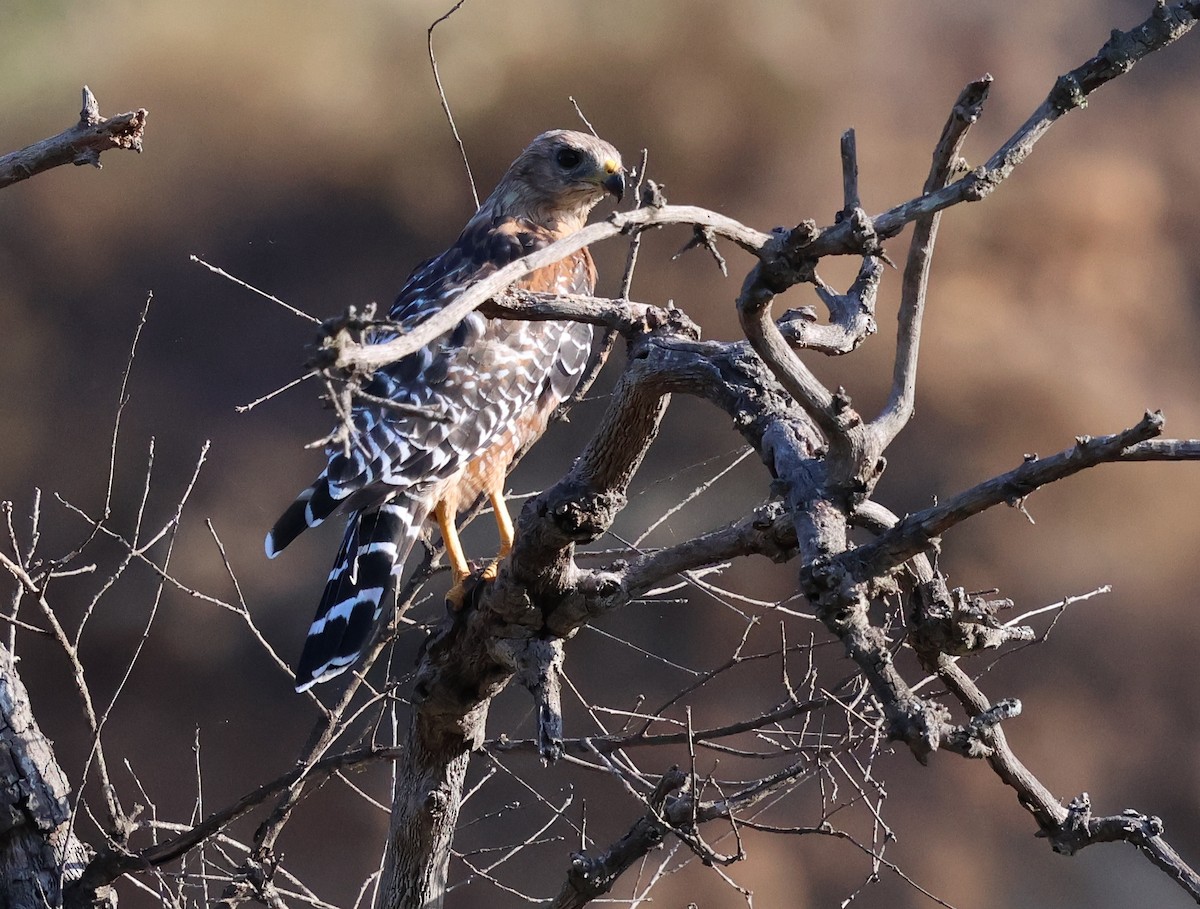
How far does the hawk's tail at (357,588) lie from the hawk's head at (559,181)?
1023 millimetres

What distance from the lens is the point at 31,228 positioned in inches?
157

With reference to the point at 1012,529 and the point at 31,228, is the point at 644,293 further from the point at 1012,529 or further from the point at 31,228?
the point at 31,228

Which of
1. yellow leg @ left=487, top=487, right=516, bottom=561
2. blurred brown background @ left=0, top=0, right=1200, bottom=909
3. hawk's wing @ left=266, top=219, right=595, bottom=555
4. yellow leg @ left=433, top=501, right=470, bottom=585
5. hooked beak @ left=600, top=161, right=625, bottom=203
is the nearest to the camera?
hawk's wing @ left=266, top=219, right=595, bottom=555

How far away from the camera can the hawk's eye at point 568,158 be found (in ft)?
11.1

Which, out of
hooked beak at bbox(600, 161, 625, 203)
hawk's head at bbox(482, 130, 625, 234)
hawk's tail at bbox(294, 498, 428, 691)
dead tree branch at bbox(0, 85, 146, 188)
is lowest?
hawk's tail at bbox(294, 498, 428, 691)

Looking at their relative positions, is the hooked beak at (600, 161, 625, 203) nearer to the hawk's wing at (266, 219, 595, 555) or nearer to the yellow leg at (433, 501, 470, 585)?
the hawk's wing at (266, 219, 595, 555)

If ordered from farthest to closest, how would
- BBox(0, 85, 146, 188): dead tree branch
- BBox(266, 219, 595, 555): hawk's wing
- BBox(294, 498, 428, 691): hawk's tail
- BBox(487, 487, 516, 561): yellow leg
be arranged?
BBox(487, 487, 516, 561): yellow leg → BBox(266, 219, 595, 555): hawk's wing → BBox(294, 498, 428, 691): hawk's tail → BBox(0, 85, 146, 188): dead tree branch

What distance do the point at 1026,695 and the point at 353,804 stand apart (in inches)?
89.7

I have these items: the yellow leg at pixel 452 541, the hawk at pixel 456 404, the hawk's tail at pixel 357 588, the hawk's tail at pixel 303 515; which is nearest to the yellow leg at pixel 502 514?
the hawk at pixel 456 404

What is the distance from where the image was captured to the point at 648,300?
4070 millimetres

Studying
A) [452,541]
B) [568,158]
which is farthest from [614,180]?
[452,541]

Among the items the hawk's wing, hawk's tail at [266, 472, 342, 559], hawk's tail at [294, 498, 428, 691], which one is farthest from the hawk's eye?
hawk's tail at [266, 472, 342, 559]

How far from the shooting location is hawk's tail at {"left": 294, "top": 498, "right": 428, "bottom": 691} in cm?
263

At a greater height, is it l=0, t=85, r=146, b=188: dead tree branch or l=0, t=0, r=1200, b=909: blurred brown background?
l=0, t=0, r=1200, b=909: blurred brown background
